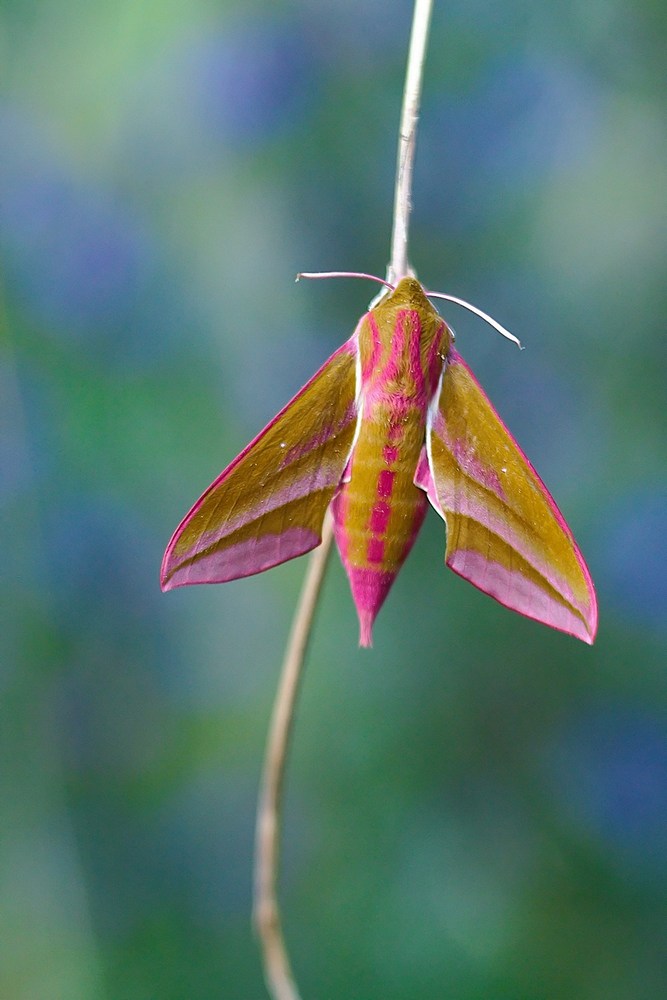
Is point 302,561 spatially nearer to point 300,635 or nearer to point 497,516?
point 300,635

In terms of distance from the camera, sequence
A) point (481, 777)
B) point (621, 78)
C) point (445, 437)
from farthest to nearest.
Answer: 1. point (481, 777)
2. point (621, 78)
3. point (445, 437)

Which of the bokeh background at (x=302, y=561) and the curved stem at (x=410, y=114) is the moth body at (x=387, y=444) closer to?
the curved stem at (x=410, y=114)

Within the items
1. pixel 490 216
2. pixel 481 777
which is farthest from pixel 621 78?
pixel 481 777

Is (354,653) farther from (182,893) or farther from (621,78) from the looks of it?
(621,78)

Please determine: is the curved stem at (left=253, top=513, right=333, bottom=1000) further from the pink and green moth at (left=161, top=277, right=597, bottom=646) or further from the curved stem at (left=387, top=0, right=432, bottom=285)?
the curved stem at (left=387, top=0, right=432, bottom=285)

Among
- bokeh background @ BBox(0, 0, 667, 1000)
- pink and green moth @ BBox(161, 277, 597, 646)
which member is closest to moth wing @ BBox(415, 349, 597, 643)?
pink and green moth @ BBox(161, 277, 597, 646)

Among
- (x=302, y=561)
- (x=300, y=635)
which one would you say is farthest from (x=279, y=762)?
(x=302, y=561)
